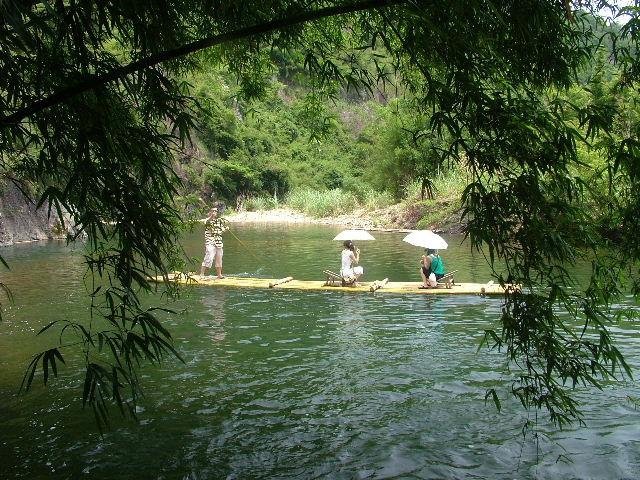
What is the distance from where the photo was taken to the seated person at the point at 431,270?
12011mm

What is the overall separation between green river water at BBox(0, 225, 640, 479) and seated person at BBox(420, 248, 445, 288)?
1511 millimetres

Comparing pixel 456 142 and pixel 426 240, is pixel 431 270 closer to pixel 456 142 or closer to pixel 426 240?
pixel 426 240

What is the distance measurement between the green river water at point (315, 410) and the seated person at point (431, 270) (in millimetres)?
1511

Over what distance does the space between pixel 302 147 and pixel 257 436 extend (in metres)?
49.7

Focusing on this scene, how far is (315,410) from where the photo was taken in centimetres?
585

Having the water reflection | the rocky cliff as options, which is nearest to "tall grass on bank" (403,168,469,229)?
the rocky cliff

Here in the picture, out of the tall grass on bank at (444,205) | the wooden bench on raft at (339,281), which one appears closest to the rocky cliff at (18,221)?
the wooden bench on raft at (339,281)

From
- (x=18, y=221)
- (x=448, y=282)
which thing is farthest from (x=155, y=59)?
(x=18, y=221)

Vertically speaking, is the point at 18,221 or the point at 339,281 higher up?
the point at 18,221

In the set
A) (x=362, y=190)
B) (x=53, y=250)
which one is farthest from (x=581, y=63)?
(x=362, y=190)

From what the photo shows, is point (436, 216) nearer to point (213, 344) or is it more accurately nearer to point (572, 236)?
point (213, 344)

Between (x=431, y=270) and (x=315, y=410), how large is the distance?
6.78 m

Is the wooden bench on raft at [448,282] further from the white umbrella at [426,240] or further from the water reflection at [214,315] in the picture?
the water reflection at [214,315]

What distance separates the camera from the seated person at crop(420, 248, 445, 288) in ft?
39.4
